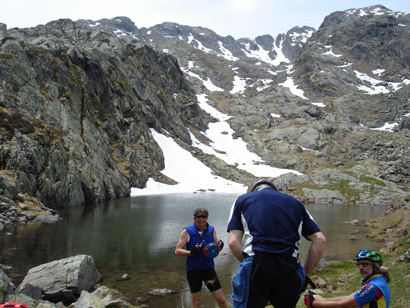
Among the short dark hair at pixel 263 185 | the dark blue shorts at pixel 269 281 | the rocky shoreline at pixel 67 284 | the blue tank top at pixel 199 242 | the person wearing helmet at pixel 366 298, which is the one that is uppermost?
the short dark hair at pixel 263 185

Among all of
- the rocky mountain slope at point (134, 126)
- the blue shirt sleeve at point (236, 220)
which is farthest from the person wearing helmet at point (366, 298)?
the rocky mountain slope at point (134, 126)

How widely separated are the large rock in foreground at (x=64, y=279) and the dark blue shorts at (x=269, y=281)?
1326cm

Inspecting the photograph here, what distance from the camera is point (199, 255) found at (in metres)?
8.59

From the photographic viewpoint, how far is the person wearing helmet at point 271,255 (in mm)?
4449

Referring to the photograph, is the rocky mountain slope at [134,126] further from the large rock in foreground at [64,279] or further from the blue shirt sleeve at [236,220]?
the blue shirt sleeve at [236,220]

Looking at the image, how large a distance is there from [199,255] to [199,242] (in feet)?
1.44

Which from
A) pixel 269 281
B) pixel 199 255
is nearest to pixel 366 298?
pixel 269 281

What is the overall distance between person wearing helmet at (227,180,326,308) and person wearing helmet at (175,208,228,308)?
12.5 feet

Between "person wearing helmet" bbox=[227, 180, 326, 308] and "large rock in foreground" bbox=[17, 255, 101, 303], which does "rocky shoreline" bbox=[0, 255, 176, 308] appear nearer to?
"large rock in foreground" bbox=[17, 255, 101, 303]

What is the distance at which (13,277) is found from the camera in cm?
1691

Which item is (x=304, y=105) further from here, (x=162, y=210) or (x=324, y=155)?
(x=162, y=210)

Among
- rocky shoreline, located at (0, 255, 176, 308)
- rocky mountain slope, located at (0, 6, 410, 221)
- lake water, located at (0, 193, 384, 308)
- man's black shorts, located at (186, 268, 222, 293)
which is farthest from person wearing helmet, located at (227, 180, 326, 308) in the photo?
rocky mountain slope, located at (0, 6, 410, 221)

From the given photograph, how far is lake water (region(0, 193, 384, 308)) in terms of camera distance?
17.1m

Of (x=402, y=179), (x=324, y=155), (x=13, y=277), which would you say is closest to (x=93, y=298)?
(x=13, y=277)
